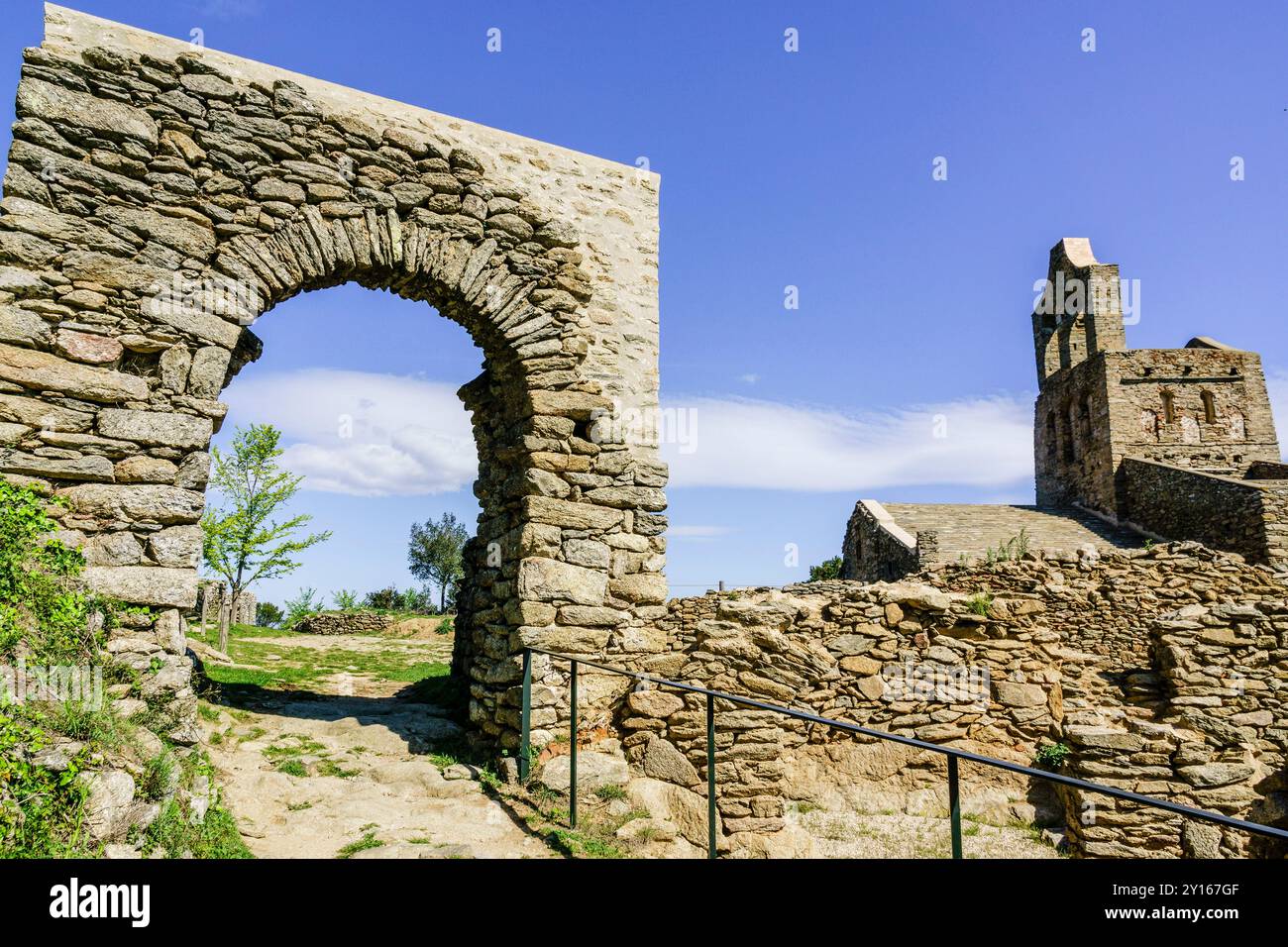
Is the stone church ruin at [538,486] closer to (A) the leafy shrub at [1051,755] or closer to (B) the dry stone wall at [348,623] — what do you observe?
(A) the leafy shrub at [1051,755]

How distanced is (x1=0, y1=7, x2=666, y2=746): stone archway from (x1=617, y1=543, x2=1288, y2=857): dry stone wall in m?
1.01

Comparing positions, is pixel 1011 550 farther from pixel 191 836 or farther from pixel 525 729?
pixel 191 836

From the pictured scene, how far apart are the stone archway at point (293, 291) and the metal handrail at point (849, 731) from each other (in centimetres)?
37

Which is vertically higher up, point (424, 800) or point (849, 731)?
point (849, 731)

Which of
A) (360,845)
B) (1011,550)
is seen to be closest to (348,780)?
(360,845)

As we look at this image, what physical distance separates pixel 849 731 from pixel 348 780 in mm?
3773

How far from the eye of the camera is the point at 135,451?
556 cm

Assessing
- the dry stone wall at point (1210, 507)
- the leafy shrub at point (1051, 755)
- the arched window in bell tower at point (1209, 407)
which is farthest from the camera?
the arched window in bell tower at point (1209, 407)

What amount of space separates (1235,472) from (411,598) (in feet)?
89.9

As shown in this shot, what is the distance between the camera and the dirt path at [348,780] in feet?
16.2

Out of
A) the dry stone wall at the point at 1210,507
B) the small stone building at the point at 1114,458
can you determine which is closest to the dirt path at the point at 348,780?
the small stone building at the point at 1114,458

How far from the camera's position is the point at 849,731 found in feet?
17.7

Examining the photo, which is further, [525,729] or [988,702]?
[988,702]
